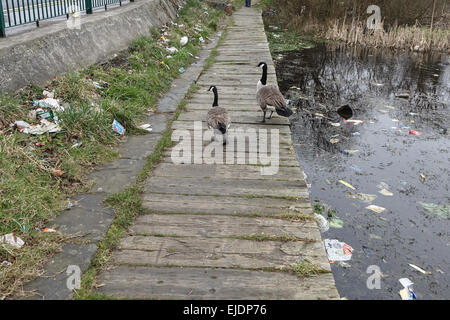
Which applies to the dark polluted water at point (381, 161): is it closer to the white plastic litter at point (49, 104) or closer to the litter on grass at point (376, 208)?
the litter on grass at point (376, 208)

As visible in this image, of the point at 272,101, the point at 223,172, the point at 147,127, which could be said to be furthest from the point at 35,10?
the point at 223,172

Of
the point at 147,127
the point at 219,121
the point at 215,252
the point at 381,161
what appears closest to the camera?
the point at 215,252

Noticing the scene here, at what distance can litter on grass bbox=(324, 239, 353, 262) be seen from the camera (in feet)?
12.1

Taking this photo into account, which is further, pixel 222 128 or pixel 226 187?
pixel 222 128

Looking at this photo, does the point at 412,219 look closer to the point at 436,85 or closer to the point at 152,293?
the point at 152,293

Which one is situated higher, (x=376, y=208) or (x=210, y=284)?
(x=210, y=284)

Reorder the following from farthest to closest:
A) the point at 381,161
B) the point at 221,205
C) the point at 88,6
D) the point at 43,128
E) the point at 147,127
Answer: the point at 88,6, the point at 381,161, the point at 147,127, the point at 43,128, the point at 221,205

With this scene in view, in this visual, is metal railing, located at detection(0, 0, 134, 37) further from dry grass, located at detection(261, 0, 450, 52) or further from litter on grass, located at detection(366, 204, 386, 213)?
dry grass, located at detection(261, 0, 450, 52)

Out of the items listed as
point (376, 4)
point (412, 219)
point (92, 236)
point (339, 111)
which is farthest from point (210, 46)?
point (92, 236)

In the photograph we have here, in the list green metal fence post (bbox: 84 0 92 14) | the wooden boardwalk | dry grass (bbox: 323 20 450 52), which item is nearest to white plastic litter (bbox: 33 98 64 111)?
the wooden boardwalk

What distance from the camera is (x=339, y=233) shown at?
4090 mm

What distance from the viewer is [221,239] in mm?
3029

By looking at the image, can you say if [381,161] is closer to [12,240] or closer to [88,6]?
[12,240]

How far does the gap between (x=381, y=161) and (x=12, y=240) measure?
4.95m
